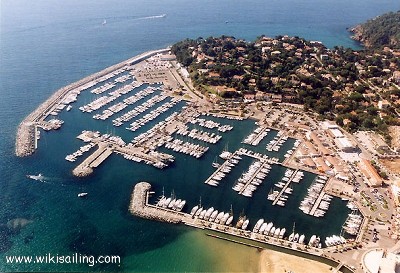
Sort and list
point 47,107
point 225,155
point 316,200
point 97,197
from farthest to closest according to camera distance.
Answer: point 47,107 → point 225,155 → point 97,197 → point 316,200

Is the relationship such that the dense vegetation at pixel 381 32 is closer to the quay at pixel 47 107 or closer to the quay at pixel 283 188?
the quay at pixel 47 107

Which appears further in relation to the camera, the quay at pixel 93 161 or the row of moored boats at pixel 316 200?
the quay at pixel 93 161

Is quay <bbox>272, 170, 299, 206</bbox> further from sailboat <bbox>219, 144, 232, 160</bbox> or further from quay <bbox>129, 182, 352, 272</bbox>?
sailboat <bbox>219, 144, 232, 160</bbox>

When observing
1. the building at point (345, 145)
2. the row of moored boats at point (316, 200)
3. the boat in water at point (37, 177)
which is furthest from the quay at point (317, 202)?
the boat in water at point (37, 177)

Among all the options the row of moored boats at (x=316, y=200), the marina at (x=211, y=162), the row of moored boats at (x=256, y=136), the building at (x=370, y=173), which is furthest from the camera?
the row of moored boats at (x=256, y=136)

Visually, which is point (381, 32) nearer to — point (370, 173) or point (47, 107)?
point (370, 173)

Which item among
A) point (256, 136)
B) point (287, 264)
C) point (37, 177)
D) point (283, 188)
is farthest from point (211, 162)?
point (37, 177)
